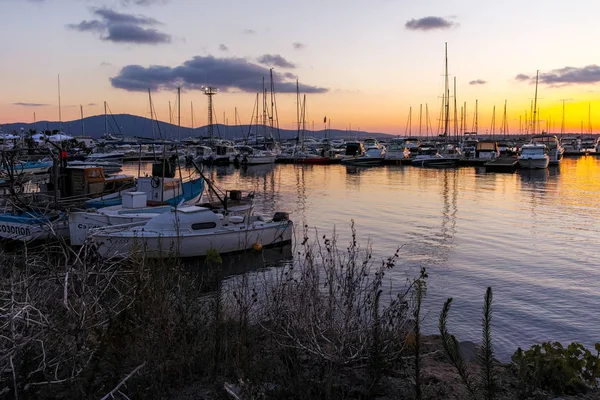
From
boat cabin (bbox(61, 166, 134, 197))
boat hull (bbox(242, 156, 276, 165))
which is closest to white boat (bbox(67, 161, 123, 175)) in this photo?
boat cabin (bbox(61, 166, 134, 197))

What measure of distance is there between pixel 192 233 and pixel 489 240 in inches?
444

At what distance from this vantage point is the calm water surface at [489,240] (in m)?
10.9

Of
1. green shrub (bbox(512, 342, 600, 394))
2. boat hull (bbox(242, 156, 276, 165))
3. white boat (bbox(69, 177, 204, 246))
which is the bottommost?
green shrub (bbox(512, 342, 600, 394))

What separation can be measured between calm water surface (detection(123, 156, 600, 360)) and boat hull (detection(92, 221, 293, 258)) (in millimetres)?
2096

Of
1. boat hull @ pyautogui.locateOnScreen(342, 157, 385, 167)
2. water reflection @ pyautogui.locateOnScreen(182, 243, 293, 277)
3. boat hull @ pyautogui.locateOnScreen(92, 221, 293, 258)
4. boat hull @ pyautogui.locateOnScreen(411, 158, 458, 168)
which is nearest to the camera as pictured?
boat hull @ pyautogui.locateOnScreen(92, 221, 293, 258)

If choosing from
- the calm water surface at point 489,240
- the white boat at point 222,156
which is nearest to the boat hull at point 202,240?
the calm water surface at point 489,240

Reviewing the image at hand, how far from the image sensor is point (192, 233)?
15.7 m

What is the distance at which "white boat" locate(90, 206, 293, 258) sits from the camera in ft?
49.1

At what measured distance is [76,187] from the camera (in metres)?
22.1

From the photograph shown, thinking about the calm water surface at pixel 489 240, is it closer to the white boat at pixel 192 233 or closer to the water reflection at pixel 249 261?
the water reflection at pixel 249 261

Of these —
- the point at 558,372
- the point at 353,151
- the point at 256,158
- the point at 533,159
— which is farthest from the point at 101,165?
the point at 353,151

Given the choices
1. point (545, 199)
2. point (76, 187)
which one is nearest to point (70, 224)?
point (76, 187)

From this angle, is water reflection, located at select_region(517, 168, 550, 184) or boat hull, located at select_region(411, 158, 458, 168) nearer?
water reflection, located at select_region(517, 168, 550, 184)

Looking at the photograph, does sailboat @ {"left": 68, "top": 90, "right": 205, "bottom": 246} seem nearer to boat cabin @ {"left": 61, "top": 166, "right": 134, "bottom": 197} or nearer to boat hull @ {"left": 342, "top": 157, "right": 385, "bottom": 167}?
boat cabin @ {"left": 61, "top": 166, "right": 134, "bottom": 197}
